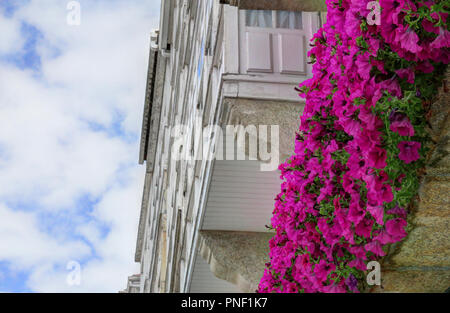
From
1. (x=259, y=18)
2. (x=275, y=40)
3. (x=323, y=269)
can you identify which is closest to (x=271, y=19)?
(x=259, y=18)

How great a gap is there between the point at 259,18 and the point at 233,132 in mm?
1506

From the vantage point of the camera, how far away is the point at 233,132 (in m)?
7.39

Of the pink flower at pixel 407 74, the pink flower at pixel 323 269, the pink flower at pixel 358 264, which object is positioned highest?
the pink flower at pixel 407 74

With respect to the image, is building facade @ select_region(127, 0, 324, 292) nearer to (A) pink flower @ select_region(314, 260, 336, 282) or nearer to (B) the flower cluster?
(B) the flower cluster

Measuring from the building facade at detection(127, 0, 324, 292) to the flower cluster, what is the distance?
203 cm

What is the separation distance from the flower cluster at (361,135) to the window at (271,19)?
2738 mm

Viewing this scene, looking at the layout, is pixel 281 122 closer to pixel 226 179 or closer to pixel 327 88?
pixel 226 179

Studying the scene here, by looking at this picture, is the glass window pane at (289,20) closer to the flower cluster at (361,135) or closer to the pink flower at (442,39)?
the flower cluster at (361,135)

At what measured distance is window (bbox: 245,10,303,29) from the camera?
25.8ft

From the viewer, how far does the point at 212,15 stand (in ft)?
29.2

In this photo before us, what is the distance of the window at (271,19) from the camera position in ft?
25.8

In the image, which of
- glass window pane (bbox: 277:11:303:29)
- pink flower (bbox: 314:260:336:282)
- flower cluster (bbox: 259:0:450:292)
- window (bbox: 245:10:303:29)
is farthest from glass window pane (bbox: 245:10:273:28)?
pink flower (bbox: 314:260:336:282)

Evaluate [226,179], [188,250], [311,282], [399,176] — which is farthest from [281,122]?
[188,250]

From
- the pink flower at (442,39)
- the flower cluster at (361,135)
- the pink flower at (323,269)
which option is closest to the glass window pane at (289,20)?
the flower cluster at (361,135)
